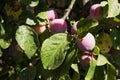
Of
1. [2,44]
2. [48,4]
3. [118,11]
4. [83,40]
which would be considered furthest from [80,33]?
[2,44]

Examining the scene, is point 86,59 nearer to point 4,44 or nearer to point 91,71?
point 91,71

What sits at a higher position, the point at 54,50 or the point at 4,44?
the point at 54,50

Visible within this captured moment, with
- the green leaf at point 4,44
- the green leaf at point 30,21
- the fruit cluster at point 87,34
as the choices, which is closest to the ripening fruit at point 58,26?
the fruit cluster at point 87,34

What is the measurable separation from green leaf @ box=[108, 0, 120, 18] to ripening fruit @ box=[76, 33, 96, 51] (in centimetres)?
8

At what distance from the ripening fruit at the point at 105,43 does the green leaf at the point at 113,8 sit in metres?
0.09

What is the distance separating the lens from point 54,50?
3.05ft

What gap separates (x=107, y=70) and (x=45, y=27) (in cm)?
22

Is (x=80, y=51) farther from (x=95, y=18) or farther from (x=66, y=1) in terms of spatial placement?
(x=66, y=1)

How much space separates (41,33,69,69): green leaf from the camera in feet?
3.01

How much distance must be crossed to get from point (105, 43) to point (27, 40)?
0.22m

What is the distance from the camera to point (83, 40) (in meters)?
0.93

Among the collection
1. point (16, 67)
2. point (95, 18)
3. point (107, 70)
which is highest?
point (95, 18)

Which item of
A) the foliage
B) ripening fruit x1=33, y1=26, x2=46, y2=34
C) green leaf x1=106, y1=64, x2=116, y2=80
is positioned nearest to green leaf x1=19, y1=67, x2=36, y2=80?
the foliage

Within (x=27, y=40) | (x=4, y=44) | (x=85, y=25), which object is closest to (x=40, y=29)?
(x=27, y=40)
